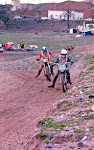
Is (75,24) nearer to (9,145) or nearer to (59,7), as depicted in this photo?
(59,7)

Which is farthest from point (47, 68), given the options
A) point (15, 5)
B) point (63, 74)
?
point (15, 5)

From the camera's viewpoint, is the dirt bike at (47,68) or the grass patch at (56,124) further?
the dirt bike at (47,68)

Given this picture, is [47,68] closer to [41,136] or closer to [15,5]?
[41,136]

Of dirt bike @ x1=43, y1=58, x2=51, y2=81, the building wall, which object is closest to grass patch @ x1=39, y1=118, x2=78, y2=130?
dirt bike @ x1=43, y1=58, x2=51, y2=81

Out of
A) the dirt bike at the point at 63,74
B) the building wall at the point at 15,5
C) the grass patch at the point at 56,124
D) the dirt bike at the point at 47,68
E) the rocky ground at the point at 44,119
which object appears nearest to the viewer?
the rocky ground at the point at 44,119

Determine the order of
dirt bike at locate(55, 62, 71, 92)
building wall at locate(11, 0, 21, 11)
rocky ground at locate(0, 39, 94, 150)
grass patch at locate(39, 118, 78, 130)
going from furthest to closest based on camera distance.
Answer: building wall at locate(11, 0, 21, 11), dirt bike at locate(55, 62, 71, 92), grass patch at locate(39, 118, 78, 130), rocky ground at locate(0, 39, 94, 150)

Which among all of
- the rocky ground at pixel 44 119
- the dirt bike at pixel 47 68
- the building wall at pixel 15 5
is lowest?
the rocky ground at pixel 44 119

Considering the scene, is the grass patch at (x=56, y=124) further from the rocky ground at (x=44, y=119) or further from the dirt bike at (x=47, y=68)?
the dirt bike at (x=47, y=68)

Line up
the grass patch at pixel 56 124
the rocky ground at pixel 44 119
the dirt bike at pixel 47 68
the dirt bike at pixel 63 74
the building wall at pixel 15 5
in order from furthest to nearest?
the building wall at pixel 15 5, the dirt bike at pixel 47 68, the dirt bike at pixel 63 74, the grass patch at pixel 56 124, the rocky ground at pixel 44 119

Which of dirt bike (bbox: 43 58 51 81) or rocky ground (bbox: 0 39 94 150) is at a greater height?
dirt bike (bbox: 43 58 51 81)

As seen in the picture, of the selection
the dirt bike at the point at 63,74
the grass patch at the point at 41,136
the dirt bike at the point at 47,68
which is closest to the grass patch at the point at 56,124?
the grass patch at the point at 41,136

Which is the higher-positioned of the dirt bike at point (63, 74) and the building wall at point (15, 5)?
the building wall at point (15, 5)

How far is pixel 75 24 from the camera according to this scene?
94.9 metres

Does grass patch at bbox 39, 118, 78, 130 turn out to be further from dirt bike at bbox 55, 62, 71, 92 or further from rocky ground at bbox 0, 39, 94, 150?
dirt bike at bbox 55, 62, 71, 92
